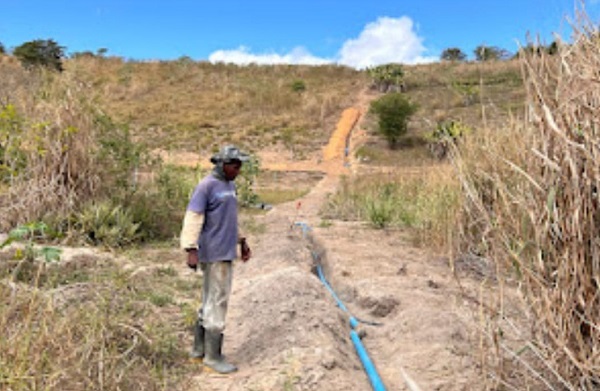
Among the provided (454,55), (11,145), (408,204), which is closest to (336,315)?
(11,145)

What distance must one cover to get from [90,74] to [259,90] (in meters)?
12.0

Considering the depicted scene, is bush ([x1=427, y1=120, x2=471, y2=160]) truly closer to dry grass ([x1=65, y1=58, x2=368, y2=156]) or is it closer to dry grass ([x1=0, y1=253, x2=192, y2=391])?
dry grass ([x1=0, y1=253, x2=192, y2=391])

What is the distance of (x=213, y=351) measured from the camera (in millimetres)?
3904

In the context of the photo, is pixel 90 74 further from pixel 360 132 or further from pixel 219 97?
pixel 360 132

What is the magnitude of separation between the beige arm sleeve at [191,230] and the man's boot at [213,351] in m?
0.63

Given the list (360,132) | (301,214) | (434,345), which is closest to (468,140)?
(434,345)

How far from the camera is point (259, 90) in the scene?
3616cm

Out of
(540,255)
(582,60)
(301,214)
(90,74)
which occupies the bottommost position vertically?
(301,214)

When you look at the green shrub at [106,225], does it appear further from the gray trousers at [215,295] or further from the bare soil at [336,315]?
the gray trousers at [215,295]

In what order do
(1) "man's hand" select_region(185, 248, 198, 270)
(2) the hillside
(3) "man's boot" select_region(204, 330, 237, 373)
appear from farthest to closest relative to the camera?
(3) "man's boot" select_region(204, 330, 237, 373)
(1) "man's hand" select_region(185, 248, 198, 270)
(2) the hillside

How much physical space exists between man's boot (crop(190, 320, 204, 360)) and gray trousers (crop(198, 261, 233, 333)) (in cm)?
13

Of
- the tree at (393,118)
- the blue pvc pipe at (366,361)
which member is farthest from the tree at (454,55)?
the blue pvc pipe at (366,361)

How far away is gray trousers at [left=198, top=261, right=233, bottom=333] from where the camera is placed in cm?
392

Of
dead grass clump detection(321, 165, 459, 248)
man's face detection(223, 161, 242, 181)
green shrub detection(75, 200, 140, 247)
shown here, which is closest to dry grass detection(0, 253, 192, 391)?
man's face detection(223, 161, 242, 181)
